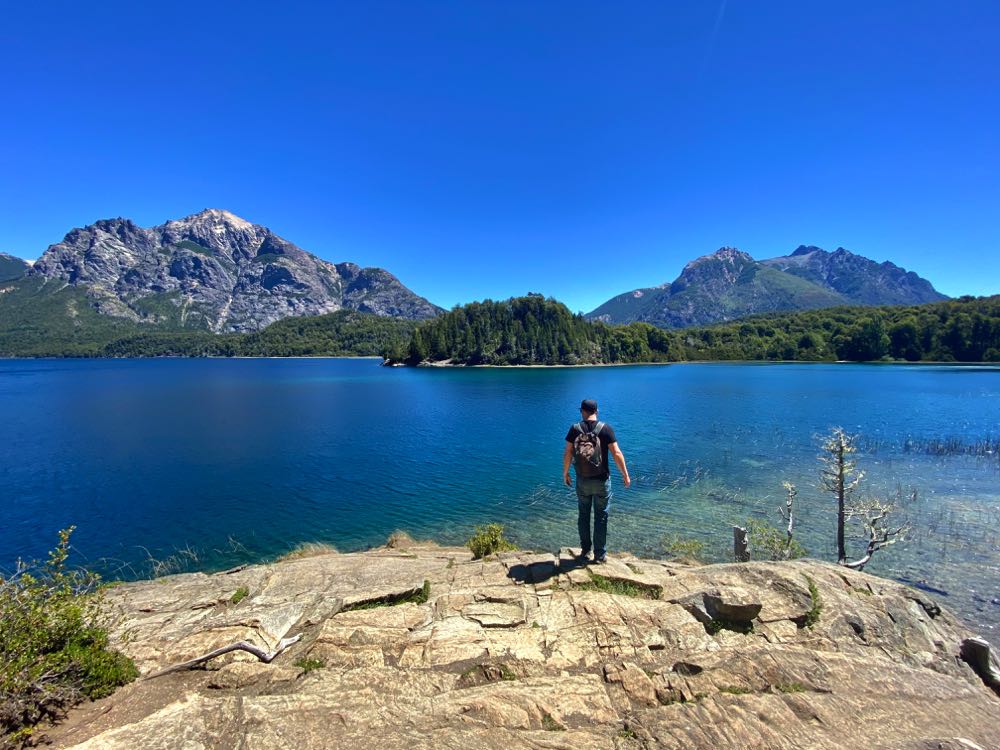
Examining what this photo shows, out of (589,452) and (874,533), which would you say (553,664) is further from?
(874,533)

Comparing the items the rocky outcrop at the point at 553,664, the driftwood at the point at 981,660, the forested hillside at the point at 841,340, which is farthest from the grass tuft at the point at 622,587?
the forested hillside at the point at 841,340

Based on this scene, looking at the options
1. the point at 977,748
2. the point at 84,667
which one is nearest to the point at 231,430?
the point at 84,667

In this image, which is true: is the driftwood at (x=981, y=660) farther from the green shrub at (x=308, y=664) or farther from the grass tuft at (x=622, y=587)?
the green shrub at (x=308, y=664)

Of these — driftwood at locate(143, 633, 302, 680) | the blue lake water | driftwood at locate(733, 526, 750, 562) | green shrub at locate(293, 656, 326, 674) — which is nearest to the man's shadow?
green shrub at locate(293, 656, 326, 674)

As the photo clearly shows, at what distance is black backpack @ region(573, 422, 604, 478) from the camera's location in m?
10.3

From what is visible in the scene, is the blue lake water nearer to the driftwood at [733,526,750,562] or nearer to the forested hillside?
the driftwood at [733,526,750,562]

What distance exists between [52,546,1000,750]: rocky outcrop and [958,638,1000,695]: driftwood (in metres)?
0.24

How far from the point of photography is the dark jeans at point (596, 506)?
418 inches

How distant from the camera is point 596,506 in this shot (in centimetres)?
1089

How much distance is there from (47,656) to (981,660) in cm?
1707

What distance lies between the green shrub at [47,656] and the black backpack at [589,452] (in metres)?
9.09

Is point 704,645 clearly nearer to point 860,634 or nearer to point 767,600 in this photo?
point 767,600

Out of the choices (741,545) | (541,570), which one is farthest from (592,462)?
(741,545)

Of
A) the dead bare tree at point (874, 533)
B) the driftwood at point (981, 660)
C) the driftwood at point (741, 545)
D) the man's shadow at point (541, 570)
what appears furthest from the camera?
the dead bare tree at point (874, 533)
